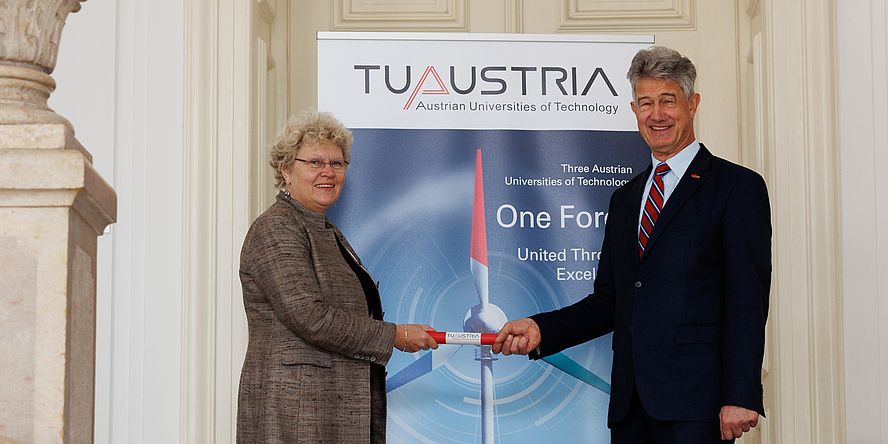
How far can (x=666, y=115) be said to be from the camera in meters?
2.59

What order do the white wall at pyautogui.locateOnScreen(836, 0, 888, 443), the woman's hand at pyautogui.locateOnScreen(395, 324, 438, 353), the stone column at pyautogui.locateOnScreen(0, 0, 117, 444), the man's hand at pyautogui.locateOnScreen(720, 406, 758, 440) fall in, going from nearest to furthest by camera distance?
the stone column at pyautogui.locateOnScreen(0, 0, 117, 444) → the man's hand at pyautogui.locateOnScreen(720, 406, 758, 440) → the woman's hand at pyautogui.locateOnScreen(395, 324, 438, 353) → the white wall at pyautogui.locateOnScreen(836, 0, 888, 443)

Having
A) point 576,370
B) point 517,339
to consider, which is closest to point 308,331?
point 517,339

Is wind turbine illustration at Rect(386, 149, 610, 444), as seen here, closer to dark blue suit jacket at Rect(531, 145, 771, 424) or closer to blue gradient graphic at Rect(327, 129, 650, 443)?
blue gradient graphic at Rect(327, 129, 650, 443)

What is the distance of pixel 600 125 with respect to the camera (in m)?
3.15

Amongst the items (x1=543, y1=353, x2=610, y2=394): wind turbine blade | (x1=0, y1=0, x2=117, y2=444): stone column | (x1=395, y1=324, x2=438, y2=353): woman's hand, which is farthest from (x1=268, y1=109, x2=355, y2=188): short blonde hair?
(x1=0, y1=0, x2=117, y2=444): stone column

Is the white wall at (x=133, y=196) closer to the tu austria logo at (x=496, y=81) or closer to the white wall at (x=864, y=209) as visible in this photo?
the tu austria logo at (x=496, y=81)

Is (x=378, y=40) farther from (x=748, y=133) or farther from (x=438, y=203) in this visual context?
(x=748, y=133)

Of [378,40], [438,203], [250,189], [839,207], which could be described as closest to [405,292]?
[438,203]

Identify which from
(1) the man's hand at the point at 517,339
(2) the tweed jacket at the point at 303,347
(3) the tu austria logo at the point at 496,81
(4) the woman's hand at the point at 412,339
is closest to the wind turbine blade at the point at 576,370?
(1) the man's hand at the point at 517,339

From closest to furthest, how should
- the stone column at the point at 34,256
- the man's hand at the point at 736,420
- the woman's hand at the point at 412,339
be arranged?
the stone column at the point at 34,256 → the man's hand at the point at 736,420 → the woman's hand at the point at 412,339

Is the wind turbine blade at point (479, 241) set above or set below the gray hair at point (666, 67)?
below

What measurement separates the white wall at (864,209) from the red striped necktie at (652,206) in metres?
0.67

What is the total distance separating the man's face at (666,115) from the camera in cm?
259

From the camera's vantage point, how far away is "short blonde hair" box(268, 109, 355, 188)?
2.61 metres
